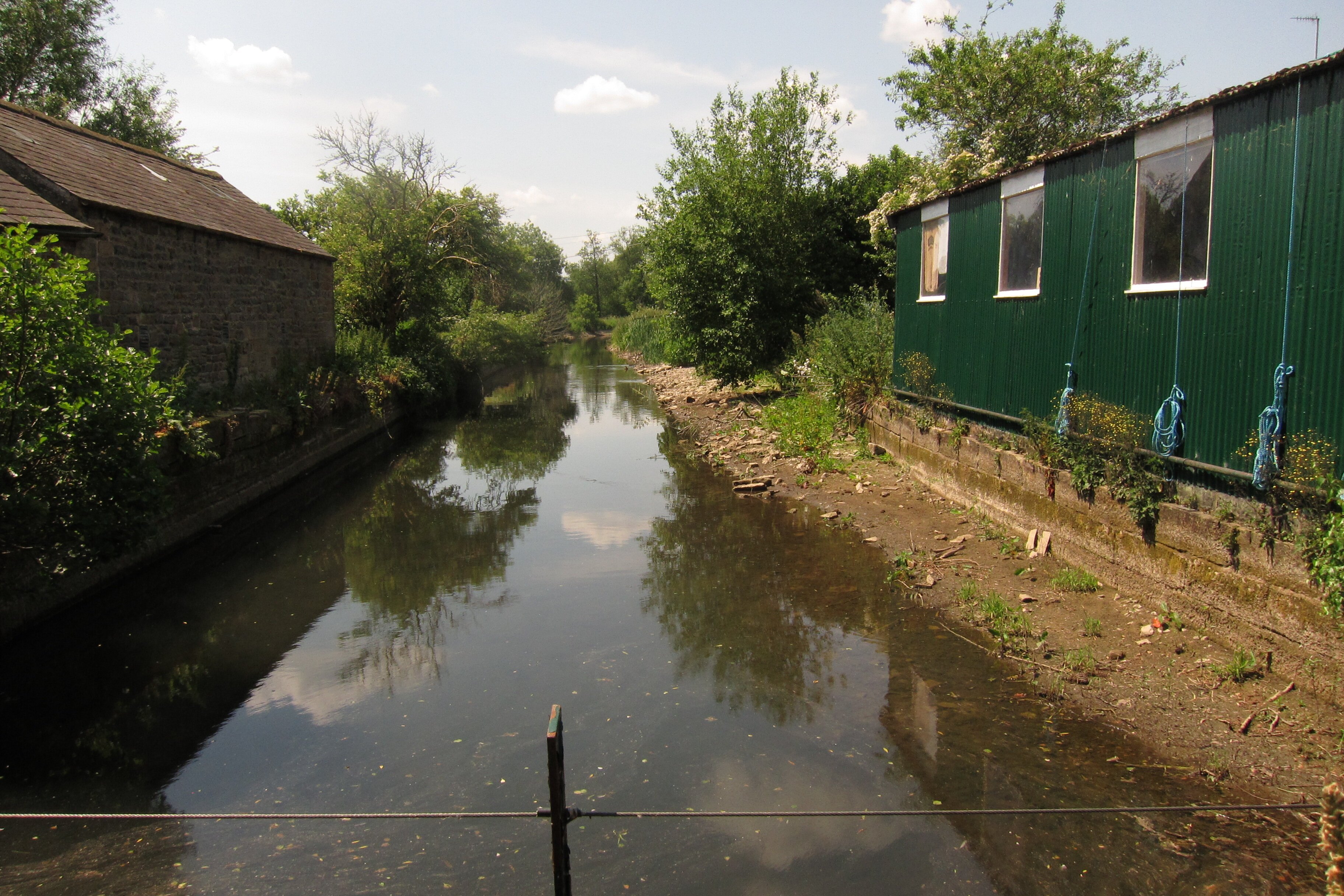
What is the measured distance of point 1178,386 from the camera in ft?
23.0

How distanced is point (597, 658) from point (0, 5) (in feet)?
102

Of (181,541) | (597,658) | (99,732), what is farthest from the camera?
(181,541)

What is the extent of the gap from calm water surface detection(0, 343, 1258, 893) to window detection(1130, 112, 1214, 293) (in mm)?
3620

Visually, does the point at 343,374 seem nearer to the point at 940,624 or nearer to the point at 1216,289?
the point at 940,624

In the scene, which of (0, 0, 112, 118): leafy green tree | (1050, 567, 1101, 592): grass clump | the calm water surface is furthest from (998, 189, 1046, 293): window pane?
(0, 0, 112, 118): leafy green tree

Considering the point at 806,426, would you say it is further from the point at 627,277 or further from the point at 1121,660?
the point at 627,277

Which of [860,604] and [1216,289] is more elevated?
[1216,289]

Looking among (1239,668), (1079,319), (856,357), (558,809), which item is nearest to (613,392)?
(856,357)

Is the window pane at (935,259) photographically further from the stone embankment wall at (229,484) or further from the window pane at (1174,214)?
the stone embankment wall at (229,484)

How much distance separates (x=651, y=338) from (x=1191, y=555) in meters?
40.2

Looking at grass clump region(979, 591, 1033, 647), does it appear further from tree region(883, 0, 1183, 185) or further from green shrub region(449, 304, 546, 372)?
green shrub region(449, 304, 546, 372)

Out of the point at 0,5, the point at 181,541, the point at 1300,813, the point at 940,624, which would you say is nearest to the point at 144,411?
the point at 181,541

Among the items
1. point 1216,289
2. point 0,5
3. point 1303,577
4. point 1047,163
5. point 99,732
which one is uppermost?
point 0,5

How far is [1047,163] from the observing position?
30.3 ft
